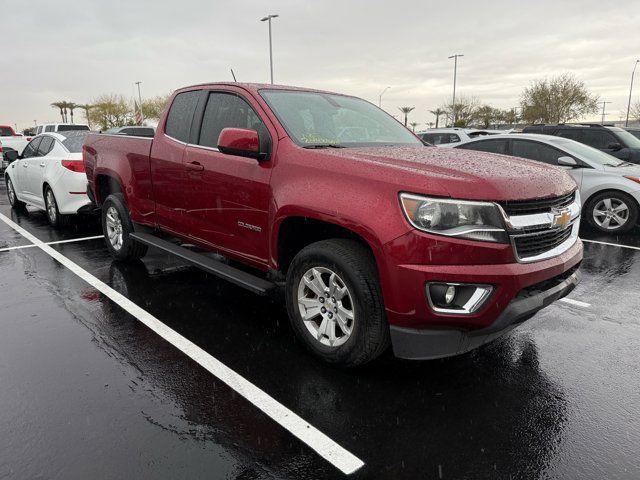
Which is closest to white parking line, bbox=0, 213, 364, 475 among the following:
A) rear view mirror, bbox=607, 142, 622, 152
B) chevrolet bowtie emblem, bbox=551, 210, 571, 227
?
chevrolet bowtie emblem, bbox=551, 210, 571, 227

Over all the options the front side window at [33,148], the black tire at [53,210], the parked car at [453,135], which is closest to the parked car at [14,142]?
the front side window at [33,148]

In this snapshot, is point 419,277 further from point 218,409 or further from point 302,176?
point 218,409

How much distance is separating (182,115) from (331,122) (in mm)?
1650

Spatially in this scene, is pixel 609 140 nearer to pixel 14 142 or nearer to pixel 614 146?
pixel 614 146

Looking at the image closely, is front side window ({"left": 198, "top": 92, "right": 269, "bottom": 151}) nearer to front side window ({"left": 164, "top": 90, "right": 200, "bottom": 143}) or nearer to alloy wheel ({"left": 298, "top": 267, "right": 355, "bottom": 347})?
front side window ({"left": 164, "top": 90, "right": 200, "bottom": 143})

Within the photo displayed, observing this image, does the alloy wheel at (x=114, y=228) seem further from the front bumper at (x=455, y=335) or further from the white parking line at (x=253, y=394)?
the front bumper at (x=455, y=335)

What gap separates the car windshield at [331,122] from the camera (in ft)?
12.3

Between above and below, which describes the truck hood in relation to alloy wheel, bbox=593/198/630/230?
above

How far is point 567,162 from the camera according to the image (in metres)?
7.89

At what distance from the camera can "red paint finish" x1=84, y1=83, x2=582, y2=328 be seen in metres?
2.72

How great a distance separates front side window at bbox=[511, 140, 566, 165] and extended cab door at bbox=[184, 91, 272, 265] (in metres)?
5.87

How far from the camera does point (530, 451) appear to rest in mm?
2518

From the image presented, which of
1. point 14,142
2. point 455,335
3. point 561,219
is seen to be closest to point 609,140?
point 561,219

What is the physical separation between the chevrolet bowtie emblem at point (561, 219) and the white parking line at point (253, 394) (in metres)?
1.89
